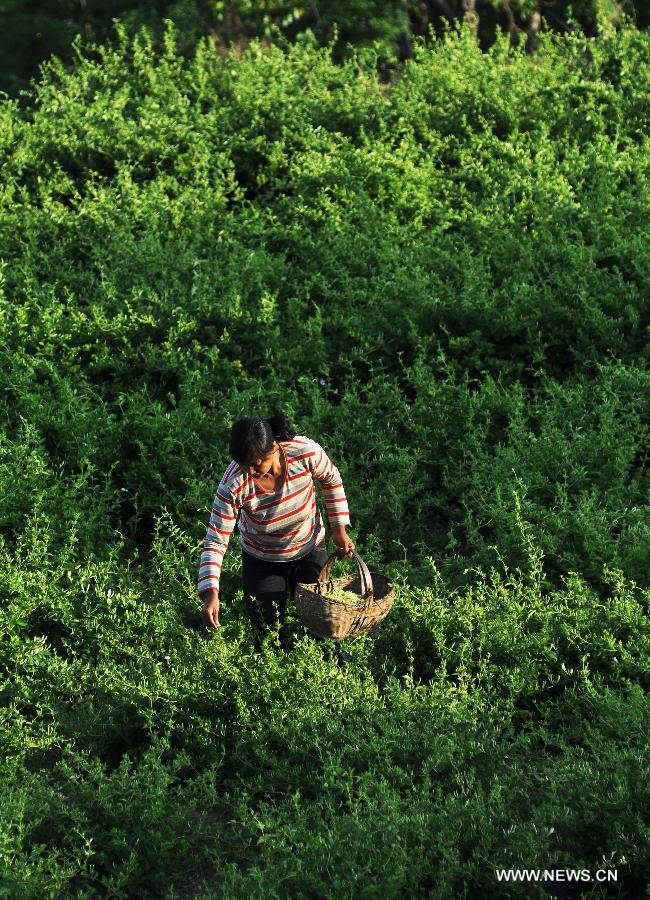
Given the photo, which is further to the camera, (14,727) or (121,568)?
(121,568)

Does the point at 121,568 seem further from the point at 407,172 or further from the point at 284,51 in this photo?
the point at 284,51

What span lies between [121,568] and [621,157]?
5.91 m

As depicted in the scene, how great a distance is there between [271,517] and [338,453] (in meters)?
1.86

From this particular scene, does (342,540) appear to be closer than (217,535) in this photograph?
No

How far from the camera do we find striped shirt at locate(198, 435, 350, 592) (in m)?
4.54

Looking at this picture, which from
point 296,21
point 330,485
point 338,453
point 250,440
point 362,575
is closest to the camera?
point 250,440

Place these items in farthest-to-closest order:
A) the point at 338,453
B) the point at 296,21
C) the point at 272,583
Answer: the point at 296,21, the point at 338,453, the point at 272,583

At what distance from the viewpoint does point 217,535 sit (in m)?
4.60

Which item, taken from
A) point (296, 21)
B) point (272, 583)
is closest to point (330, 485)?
point (272, 583)

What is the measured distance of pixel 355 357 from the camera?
7.34 meters

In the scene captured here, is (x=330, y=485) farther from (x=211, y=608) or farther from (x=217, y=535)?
(x=211, y=608)

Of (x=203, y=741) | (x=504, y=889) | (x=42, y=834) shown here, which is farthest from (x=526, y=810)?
(x=42, y=834)

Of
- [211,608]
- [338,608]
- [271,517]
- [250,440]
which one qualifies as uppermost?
[250,440]

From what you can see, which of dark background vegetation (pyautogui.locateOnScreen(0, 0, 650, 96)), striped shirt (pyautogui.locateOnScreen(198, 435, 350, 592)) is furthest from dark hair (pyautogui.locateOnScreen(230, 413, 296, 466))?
dark background vegetation (pyautogui.locateOnScreen(0, 0, 650, 96))
